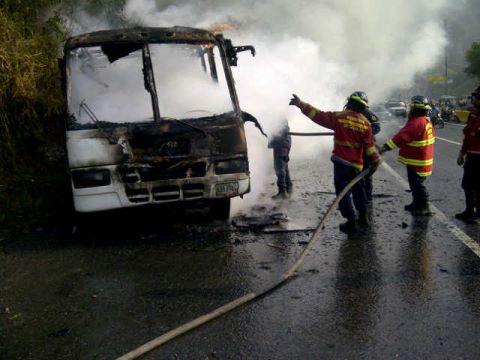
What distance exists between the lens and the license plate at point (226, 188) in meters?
5.25

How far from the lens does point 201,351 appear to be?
2.88m

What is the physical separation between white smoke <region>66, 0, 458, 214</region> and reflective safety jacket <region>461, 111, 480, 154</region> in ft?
9.51

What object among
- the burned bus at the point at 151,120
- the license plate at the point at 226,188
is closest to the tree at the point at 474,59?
the burned bus at the point at 151,120

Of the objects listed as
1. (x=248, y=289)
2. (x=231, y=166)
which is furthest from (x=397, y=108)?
(x=248, y=289)

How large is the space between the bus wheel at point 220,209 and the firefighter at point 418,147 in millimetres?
2291

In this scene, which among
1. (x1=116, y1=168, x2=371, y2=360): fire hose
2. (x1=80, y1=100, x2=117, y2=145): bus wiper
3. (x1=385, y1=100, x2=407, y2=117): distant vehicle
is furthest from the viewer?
(x1=385, y1=100, x2=407, y2=117): distant vehicle

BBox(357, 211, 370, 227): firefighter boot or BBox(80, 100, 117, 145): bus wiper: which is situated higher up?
BBox(80, 100, 117, 145): bus wiper

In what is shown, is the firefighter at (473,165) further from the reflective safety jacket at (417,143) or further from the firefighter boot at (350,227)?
the firefighter boot at (350,227)

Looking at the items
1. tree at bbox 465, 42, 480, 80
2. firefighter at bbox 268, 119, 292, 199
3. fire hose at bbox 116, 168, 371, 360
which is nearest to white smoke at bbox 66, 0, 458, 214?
firefighter at bbox 268, 119, 292, 199

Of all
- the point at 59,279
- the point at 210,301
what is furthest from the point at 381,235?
the point at 59,279

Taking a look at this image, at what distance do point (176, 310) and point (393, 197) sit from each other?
4.75 meters

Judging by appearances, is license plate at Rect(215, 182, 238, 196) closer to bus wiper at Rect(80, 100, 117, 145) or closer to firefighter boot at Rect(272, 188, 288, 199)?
bus wiper at Rect(80, 100, 117, 145)

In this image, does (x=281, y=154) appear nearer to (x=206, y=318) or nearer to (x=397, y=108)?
(x=206, y=318)

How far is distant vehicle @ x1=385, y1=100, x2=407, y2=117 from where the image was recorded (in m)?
35.0
